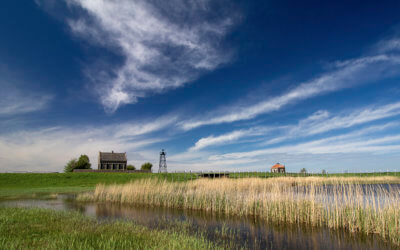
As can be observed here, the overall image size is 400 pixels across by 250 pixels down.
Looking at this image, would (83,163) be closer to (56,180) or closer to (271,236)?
(56,180)

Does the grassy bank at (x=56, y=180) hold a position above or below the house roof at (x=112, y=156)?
below

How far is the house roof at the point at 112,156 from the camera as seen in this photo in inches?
2217

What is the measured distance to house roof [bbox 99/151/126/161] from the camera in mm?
56312

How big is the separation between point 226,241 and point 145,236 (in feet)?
8.99

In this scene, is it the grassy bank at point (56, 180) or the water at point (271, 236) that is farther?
the grassy bank at point (56, 180)

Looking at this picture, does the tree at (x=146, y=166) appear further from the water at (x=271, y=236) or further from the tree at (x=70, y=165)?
the water at (x=271, y=236)

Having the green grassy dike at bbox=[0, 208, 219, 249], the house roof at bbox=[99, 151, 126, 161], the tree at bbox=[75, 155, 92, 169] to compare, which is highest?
the house roof at bbox=[99, 151, 126, 161]

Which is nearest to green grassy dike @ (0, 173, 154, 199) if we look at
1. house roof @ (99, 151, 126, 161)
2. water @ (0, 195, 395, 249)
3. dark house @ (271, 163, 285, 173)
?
house roof @ (99, 151, 126, 161)

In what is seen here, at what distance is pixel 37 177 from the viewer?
115ft

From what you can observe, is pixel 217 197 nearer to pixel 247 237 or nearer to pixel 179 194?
pixel 179 194

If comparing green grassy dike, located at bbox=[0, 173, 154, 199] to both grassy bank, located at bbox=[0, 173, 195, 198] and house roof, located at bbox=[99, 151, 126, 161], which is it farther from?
house roof, located at bbox=[99, 151, 126, 161]

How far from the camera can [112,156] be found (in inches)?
2269

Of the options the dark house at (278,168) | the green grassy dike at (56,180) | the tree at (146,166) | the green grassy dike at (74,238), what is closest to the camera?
the green grassy dike at (74,238)

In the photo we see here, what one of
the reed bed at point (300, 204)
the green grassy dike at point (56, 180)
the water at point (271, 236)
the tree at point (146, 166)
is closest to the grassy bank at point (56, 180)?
the green grassy dike at point (56, 180)
